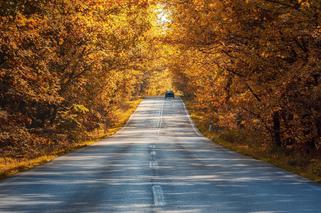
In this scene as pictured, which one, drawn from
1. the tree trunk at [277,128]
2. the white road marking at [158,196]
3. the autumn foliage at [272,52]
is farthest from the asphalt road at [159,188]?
the tree trunk at [277,128]

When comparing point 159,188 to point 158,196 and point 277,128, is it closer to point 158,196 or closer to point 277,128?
point 158,196

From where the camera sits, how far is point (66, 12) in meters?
17.5

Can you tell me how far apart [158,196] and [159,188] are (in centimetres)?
125

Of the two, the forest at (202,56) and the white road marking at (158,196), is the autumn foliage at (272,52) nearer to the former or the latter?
the forest at (202,56)

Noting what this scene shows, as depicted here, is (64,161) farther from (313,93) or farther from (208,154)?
(313,93)

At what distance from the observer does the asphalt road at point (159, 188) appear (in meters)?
10.1

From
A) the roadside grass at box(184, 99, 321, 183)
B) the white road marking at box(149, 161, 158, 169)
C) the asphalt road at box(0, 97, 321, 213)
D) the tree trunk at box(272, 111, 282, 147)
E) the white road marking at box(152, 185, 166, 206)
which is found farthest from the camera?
the tree trunk at box(272, 111, 282, 147)

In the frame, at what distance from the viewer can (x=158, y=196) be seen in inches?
441

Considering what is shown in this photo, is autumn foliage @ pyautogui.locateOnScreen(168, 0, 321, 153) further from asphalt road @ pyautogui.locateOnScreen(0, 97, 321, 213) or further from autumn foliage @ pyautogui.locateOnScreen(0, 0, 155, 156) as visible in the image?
autumn foliage @ pyautogui.locateOnScreen(0, 0, 155, 156)

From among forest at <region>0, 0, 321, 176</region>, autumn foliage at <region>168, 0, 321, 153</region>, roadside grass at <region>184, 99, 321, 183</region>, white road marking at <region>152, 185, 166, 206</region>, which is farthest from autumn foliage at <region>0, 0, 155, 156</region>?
roadside grass at <region>184, 99, 321, 183</region>

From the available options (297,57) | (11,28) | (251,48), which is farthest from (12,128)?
(297,57)

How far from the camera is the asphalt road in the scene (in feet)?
33.0

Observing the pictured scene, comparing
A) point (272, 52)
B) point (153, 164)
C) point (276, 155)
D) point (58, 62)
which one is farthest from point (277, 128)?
point (58, 62)

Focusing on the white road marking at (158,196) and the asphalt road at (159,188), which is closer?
the asphalt road at (159,188)
